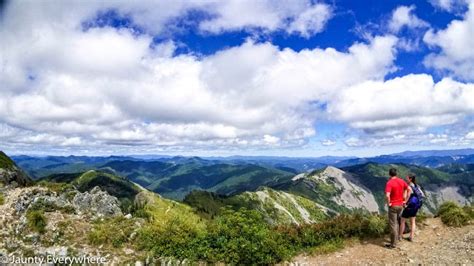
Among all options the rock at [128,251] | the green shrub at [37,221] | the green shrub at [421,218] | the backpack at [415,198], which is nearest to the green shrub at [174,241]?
the rock at [128,251]

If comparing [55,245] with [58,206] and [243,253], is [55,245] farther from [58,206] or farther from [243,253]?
[243,253]

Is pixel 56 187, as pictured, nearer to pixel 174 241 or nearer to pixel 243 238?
pixel 174 241

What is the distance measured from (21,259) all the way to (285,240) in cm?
1384

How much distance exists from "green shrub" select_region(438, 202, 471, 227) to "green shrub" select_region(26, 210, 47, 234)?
24.1 metres

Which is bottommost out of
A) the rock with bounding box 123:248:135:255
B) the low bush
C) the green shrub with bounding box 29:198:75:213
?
the rock with bounding box 123:248:135:255

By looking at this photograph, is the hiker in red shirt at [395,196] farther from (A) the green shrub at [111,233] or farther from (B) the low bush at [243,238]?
(A) the green shrub at [111,233]

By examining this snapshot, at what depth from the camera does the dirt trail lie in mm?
18500

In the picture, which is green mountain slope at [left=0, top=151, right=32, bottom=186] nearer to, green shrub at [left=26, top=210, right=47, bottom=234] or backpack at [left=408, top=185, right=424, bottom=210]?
green shrub at [left=26, top=210, right=47, bottom=234]

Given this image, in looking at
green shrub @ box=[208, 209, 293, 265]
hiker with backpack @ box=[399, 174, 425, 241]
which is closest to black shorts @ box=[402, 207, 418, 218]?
hiker with backpack @ box=[399, 174, 425, 241]

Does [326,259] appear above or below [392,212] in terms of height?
below

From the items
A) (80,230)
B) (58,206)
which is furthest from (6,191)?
(80,230)

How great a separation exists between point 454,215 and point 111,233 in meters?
20.6

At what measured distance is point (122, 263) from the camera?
62.6 feet

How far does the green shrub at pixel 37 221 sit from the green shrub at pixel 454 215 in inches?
951
